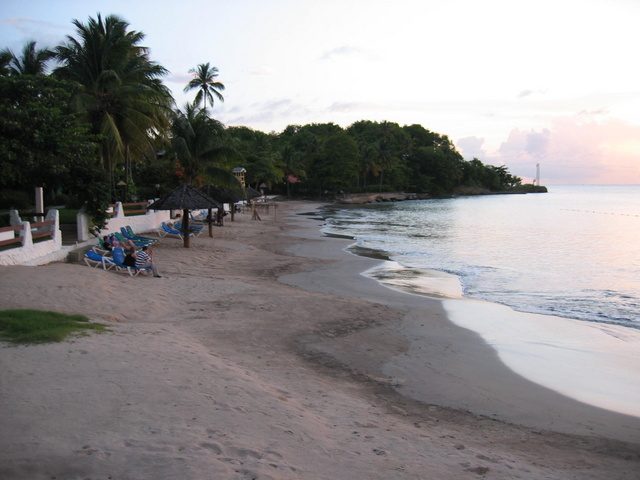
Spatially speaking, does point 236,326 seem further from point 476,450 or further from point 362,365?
point 476,450

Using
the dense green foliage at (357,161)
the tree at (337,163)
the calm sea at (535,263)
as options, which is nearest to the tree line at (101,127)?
the calm sea at (535,263)

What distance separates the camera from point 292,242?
83.3ft

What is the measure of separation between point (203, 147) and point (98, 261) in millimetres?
14671

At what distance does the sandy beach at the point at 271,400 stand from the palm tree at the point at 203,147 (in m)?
15.7

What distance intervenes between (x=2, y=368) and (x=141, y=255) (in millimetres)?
7728

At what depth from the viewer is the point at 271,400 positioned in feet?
18.1

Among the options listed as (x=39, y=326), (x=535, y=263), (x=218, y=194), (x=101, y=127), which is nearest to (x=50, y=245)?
(x=39, y=326)

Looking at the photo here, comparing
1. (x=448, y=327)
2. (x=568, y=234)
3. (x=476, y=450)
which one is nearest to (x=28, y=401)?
(x=476, y=450)

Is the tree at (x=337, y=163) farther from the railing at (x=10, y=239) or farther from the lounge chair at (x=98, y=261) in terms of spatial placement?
the railing at (x=10, y=239)

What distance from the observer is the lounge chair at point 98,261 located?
1325 cm

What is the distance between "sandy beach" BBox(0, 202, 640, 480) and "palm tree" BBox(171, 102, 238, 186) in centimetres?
1573

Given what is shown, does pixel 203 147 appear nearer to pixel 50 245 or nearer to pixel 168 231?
pixel 168 231

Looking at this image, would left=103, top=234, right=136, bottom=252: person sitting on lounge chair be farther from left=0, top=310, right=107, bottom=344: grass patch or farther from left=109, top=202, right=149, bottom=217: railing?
left=0, top=310, right=107, bottom=344: grass patch

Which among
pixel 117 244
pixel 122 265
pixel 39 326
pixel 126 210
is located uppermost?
pixel 126 210
